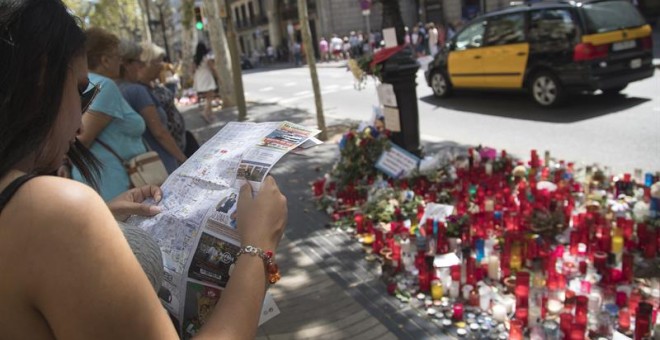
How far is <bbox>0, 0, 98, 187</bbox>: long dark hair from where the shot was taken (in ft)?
3.02

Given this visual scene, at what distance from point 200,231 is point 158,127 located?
232 centimetres

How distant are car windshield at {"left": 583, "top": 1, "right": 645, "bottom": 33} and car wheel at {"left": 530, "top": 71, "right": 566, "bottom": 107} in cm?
92

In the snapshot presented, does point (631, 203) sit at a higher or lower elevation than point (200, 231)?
lower

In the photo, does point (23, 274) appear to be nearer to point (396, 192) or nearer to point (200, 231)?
point (200, 231)

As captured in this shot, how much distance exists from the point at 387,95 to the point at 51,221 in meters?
4.61

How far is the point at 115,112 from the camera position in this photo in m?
2.92

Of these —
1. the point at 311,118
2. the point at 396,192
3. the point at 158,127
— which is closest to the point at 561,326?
the point at 396,192

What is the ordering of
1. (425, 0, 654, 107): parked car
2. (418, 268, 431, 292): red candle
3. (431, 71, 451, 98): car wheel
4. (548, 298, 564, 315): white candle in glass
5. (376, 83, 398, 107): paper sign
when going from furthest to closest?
(431, 71, 451, 98): car wheel, (425, 0, 654, 107): parked car, (376, 83, 398, 107): paper sign, (418, 268, 431, 292): red candle, (548, 298, 564, 315): white candle in glass

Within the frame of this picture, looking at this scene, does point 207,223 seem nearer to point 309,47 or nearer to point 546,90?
point 309,47

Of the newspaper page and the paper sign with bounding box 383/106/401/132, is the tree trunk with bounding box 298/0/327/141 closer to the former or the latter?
the paper sign with bounding box 383/106/401/132

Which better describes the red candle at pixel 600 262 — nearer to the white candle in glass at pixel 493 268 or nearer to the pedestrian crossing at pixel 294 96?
the white candle in glass at pixel 493 268

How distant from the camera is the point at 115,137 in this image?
303 centimetres

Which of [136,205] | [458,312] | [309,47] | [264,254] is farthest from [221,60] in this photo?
[264,254]

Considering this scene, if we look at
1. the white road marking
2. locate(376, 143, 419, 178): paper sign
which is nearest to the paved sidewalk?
locate(376, 143, 419, 178): paper sign
